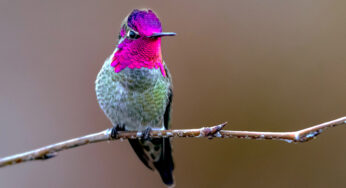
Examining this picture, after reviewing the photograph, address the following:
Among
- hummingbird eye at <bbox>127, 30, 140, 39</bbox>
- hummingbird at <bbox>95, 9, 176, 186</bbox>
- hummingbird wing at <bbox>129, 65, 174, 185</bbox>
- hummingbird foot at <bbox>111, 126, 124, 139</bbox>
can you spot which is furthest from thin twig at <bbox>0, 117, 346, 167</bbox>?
hummingbird wing at <bbox>129, 65, 174, 185</bbox>

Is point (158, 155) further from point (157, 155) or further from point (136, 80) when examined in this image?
point (136, 80)

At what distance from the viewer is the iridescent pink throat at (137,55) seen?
2694mm

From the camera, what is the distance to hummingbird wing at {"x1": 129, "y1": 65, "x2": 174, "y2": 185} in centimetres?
367

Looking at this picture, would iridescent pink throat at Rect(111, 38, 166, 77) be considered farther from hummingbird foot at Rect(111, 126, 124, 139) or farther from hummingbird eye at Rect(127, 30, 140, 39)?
Answer: hummingbird foot at Rect(111, 126, 124, 139)

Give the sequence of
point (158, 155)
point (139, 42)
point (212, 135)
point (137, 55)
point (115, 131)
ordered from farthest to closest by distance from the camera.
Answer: point (158, 155) → point (115, 131) → point (137, 55) → point (139, 42) → point (212, 135)

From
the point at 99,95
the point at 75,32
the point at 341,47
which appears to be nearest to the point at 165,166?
the point at 99,95

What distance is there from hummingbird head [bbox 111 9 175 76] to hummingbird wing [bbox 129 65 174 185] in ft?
3.04

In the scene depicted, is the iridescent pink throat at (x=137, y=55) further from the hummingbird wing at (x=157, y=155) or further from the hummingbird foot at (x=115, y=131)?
the hummingbird wing at (x=157, y=155)

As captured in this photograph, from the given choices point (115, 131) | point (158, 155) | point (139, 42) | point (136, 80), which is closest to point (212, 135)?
point (139, 42)

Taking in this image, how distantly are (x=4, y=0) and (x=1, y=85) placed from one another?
1.20 metres

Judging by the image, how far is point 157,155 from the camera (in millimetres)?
3746

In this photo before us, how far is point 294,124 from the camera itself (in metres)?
4.30

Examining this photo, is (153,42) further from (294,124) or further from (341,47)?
(341,47)

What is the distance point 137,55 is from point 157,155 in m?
1.30
